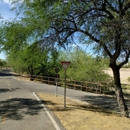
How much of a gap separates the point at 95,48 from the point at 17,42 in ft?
14.0

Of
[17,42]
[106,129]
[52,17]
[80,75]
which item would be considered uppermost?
[52,17]

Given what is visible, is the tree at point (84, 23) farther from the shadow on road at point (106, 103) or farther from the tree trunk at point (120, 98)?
the shadow on road at point (106, 103)

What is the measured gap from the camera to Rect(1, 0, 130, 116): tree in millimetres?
9262

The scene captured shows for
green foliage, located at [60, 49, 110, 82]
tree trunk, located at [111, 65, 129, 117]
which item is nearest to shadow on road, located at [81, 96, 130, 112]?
tree trunk, located at [111, 65, 129, 117]

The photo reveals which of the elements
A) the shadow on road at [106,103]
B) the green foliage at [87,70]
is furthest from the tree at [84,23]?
the green foliage at [87,70]

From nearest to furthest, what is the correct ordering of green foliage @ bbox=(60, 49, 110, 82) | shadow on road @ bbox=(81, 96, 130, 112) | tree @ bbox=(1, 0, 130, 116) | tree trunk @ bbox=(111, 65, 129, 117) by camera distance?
1. tree @ bbox=(1, 0, 130, 116)
2. tree trunk @ bbox=(111, 65, 129, 117)
3. shadow on road @ bbox=(81, 96, 130, 112)
4. green foliage @ bbox=(60, 49, 110, 82)

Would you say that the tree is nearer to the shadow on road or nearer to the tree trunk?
the tree trunk

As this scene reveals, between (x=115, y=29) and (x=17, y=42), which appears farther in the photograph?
(x=17, y=42)

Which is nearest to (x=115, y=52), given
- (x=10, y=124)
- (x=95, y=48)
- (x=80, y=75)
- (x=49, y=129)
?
(x=95, y=48)

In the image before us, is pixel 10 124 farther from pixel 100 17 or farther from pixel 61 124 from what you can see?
pixel 100 17

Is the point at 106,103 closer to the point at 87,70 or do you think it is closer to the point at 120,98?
the point at 120,98

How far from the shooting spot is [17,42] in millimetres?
11148

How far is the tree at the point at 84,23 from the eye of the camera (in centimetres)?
926

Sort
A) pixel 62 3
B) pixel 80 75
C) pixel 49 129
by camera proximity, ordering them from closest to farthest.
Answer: pixel 49 129
pixel 62 3
pixel 80 75
